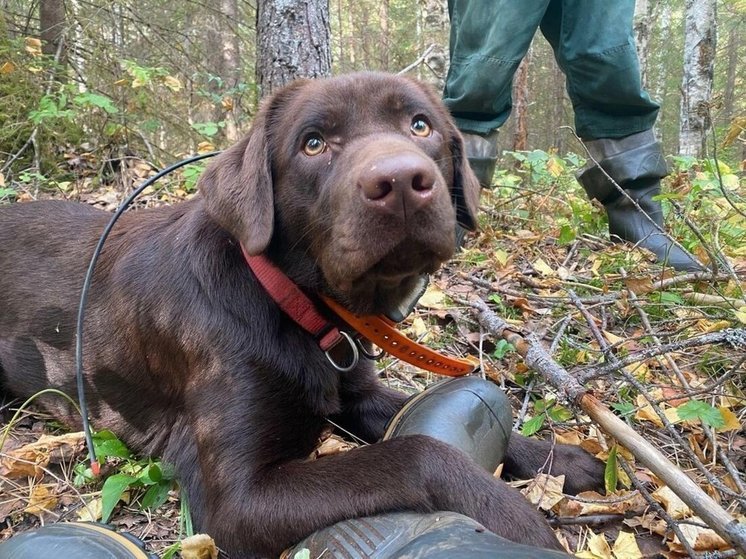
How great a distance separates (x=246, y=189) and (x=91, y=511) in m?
1.23

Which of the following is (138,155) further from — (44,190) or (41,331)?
(41,331)

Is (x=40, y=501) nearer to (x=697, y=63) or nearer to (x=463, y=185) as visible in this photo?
(x=463, y=185)

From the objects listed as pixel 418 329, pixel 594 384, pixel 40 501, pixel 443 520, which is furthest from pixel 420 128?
pixel 40 501

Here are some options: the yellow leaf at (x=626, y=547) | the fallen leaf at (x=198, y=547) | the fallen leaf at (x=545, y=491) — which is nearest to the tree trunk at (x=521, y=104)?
the fallen leaf at (x=545, y=491)

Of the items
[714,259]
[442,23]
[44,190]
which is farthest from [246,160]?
[442,23]

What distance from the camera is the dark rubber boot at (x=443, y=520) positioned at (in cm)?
132

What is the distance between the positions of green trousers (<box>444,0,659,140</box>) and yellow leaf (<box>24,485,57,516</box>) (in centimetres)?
305

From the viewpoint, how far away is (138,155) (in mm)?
5484

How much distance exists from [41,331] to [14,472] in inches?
25.6

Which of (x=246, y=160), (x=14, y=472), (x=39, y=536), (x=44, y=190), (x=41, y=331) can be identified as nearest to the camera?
(x=39, y=536)

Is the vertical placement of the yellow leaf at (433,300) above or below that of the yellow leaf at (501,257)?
below

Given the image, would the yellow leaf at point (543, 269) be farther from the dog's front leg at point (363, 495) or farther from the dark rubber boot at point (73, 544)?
the dark rubber boot at point (73, 544)

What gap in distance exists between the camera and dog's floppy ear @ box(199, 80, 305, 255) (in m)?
2.00

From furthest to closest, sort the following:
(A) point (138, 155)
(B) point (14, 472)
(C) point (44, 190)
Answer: (A) point (138, 155) < (C) point (44, 190) < (B) point (14, 472)
